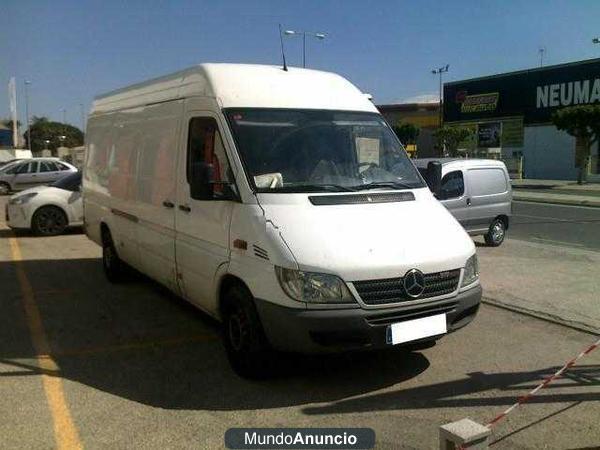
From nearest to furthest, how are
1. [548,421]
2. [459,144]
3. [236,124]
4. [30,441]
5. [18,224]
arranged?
[30,441] → [548,421] → [236,124] → [18,224] → [459,144]

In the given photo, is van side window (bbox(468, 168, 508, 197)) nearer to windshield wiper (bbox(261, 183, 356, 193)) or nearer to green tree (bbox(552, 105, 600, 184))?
windshield wiper (bbox(261, 183, 356, 193))

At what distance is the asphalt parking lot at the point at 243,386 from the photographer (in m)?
3.79

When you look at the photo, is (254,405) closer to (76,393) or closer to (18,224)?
(76,393)

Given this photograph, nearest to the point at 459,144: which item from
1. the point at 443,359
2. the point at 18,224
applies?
the point at 18,224

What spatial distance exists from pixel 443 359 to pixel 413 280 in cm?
121

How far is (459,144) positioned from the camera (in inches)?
1828

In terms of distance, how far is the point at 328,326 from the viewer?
3.99 metres

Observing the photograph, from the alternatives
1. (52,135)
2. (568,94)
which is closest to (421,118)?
(568,94)

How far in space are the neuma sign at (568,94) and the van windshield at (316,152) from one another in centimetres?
3647

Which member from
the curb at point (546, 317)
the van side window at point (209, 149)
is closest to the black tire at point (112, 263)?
the van side window at point (209, 149)

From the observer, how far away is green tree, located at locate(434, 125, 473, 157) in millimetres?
45153

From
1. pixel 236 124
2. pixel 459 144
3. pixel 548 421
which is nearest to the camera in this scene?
pixel 548 421

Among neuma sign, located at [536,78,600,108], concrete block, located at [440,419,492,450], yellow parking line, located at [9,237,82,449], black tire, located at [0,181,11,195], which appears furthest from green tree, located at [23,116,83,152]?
concrete block, located at [440,419,492,450]

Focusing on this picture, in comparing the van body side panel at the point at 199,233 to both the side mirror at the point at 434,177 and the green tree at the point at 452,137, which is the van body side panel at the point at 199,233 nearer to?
the side mirror at the point at 434,177
